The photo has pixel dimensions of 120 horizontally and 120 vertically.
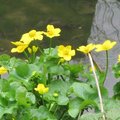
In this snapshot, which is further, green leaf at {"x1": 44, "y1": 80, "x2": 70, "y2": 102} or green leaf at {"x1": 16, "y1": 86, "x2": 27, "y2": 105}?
green leaf at {"x1": 44, "y1": 80, "x2": 70, "y2": 102}

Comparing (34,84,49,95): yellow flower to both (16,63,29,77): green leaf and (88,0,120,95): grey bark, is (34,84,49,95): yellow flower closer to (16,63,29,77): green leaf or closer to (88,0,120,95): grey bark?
(16,63,29,77): green leaf

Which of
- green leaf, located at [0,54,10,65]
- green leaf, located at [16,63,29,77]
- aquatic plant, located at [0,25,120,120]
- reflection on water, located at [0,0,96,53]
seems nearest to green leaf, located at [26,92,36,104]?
aquatic plant, located at [0,25,120,120]

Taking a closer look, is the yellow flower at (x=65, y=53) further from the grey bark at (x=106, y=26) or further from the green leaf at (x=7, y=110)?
the grey bark at (x=106, y=26)

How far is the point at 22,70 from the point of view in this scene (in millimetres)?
1464

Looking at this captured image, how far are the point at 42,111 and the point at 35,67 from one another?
0.17 meters

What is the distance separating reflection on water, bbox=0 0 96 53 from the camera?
4164 millimetres

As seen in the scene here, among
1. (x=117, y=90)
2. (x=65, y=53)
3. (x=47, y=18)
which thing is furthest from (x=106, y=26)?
(x=65, y=53)

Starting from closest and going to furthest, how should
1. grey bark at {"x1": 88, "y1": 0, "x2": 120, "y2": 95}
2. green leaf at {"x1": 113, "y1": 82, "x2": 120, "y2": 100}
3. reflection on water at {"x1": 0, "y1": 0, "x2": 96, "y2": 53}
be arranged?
green leaf at {"x1": 113, "y1": 82, "x2": 120, "y2": 100}
grey bark at {"x1": 88, "y1": 0, "x2": 120, "y2": 95}
reflection on water at {"x1": 0, "y1": 0, "x2": 96, "y2": 53}

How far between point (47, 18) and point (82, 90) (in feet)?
10.4

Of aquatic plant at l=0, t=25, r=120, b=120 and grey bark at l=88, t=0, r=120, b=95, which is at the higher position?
aquatic plant at l=0, t=25, r=120, b=120

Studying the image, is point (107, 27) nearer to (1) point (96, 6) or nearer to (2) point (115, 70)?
(1) point (96, 6)

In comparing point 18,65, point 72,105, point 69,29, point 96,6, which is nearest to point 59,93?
point 72,105

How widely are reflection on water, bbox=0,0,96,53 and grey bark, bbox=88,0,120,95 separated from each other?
70 mm

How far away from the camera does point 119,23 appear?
4.36 m
